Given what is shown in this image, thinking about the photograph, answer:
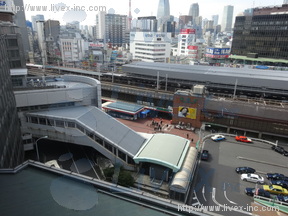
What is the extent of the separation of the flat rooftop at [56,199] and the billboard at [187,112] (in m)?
19.4

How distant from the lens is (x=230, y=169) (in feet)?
56.2

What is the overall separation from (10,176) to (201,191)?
11855 millimetres

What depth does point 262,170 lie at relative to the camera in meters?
17.1

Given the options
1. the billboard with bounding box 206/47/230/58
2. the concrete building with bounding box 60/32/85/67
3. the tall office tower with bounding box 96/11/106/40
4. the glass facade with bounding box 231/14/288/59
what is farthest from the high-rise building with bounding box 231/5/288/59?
the tall office tower with bounding box 96/11/106/40

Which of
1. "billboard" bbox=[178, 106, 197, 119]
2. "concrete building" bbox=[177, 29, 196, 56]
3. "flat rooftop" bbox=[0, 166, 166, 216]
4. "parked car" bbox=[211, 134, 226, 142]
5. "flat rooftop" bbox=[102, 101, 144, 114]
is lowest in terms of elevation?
"parked car" bbox=[211, 134, 226, 142]

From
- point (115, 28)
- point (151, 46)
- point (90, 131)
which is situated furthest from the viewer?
point (115, 28)

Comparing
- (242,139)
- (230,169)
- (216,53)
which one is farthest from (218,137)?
(216,53)

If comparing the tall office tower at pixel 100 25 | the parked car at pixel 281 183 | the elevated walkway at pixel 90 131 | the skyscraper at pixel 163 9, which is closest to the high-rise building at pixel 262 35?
the parked car at pixel 281 183

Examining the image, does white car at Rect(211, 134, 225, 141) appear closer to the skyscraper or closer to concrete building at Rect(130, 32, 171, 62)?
concrete building at Rect(130, 32, 171, 62)

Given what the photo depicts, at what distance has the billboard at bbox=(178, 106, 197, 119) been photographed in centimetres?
2503

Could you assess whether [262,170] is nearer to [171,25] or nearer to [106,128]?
[106,128]

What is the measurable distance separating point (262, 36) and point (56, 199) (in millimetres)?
71875

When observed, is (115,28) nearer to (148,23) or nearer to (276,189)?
(148,23)

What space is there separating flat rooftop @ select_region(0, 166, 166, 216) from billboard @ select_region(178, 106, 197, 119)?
63.8ft
